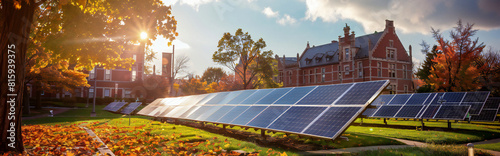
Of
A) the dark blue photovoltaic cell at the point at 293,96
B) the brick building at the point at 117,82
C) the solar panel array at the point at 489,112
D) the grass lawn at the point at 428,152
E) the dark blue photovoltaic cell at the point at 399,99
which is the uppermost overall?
the brick building at the point at 117,82

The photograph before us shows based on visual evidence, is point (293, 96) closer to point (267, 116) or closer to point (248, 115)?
point (267, 116)

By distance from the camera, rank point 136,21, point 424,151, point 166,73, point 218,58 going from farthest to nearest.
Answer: point 166,73, point 218,58, point 136,21, point 424,151

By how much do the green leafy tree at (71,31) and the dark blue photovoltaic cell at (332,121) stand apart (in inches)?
305

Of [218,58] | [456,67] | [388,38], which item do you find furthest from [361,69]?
[218,58]

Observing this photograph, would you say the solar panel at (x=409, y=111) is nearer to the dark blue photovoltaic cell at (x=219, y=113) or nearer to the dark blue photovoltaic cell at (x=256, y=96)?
the dark blue photovoltaic cell at (x=256, y=96)

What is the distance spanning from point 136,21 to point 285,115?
7.47 metres

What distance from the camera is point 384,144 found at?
1121 cm

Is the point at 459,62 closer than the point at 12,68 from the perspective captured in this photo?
No

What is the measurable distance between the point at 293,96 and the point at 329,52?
198 ft

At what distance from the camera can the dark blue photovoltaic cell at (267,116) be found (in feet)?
33.5

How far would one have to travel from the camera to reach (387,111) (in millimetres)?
20125

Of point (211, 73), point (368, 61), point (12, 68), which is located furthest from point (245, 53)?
point (211, 73)

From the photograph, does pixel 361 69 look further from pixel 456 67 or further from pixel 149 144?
pixel 149 144

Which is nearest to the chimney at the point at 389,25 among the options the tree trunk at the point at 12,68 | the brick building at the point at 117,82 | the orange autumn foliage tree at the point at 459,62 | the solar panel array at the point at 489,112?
the orange autumn foliage tree at the point at 459,62
